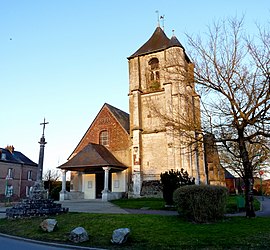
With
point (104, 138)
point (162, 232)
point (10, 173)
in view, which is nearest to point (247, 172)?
point (162, 232)

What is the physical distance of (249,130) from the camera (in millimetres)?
12719

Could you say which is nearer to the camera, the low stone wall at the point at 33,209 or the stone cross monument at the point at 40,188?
the low stone wall at the point at 33,209

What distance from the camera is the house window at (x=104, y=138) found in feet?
96.7

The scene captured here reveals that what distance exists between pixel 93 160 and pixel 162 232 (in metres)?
16.9

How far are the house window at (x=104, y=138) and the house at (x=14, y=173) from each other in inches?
636

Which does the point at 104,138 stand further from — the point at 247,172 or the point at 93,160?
the point at 247,172

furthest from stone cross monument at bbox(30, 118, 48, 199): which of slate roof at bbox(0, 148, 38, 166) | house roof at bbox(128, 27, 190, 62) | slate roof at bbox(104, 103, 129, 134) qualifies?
slate roof at bbox(0, 148, 38, 166)

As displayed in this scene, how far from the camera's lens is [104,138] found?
29812 mm

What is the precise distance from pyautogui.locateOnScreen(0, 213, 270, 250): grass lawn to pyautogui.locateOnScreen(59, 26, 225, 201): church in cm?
1295

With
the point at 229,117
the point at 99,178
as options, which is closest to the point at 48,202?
the point at 229,117

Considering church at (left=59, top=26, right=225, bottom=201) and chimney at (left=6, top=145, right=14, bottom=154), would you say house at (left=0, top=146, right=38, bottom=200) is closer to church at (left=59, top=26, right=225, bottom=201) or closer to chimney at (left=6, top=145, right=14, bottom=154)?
chimney at (left=6, top=145, right=14, bottom=154)

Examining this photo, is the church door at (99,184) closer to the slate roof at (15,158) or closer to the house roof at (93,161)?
the house roof at (93,161)

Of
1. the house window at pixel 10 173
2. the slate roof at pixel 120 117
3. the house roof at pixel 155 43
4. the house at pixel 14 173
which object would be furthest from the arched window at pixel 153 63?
the house window at pixel 10 173

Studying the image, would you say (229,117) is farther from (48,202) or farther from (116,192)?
(116,192)
